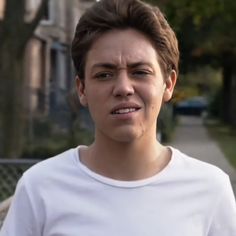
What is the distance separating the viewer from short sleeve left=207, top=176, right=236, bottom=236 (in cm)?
221

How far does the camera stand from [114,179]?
7.16 ft

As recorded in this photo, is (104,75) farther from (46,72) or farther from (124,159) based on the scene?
(46,72)

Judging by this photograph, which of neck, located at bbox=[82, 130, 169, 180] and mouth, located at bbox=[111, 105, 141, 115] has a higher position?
mouth, located at bbox=[111, 105, 141, 115]

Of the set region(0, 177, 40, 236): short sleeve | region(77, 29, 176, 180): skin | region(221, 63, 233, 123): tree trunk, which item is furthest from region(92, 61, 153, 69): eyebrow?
region(221, 63, 233, 123): tree trunk

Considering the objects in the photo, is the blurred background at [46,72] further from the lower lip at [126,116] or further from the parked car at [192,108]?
the parked car at [192,108]

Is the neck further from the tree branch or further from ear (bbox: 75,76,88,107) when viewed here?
the tree branch

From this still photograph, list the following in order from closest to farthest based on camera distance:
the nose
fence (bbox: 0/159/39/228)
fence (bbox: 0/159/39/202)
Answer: the nose, fence (bbox: 0/159/39/228), fence (bbox: 0/159/39/202)

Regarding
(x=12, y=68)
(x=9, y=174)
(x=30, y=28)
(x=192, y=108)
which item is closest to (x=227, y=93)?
(x=192, y=108)

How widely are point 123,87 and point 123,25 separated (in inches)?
6.5

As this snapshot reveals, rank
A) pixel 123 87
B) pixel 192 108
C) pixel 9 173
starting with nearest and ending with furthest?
pixel 123 87, pixel 9 173, pixel 192 108

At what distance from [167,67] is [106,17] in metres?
0.21

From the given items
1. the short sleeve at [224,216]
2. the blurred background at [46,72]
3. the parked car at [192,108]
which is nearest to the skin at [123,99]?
the short sleeve at [224,216]

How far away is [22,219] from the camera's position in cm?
216

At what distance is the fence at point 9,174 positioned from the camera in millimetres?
7605
